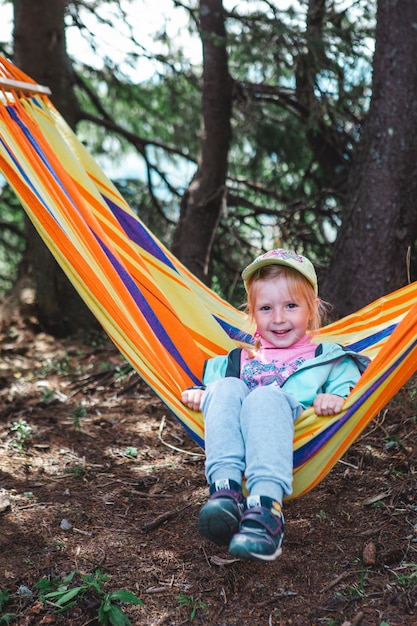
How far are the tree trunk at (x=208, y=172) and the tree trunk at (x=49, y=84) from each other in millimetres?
751

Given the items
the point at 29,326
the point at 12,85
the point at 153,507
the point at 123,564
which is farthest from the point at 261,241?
the point at 123,564

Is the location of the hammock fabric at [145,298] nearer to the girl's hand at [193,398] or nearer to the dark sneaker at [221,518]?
the girl's hand at [193,398]

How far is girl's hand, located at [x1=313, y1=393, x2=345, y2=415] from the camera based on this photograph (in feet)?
5.71

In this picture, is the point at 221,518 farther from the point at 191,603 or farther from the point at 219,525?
the point at 191,603

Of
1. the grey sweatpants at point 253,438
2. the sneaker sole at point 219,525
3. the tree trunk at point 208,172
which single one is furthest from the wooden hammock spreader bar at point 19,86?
the sneaker sole at point 219,525

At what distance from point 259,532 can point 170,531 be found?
24.9 inches

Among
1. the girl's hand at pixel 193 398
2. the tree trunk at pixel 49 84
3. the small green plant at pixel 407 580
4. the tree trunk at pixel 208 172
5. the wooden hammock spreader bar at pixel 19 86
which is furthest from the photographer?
the tree trunk at pixel 49 84

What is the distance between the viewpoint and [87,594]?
5.84 feet

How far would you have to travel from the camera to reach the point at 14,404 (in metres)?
3.13

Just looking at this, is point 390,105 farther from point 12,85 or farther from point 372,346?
point 12,85

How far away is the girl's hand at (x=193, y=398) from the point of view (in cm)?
191

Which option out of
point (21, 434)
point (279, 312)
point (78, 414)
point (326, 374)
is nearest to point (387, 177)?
point (279, 312)

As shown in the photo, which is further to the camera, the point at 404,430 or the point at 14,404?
the point at 14,404

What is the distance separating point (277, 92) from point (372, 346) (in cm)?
210
